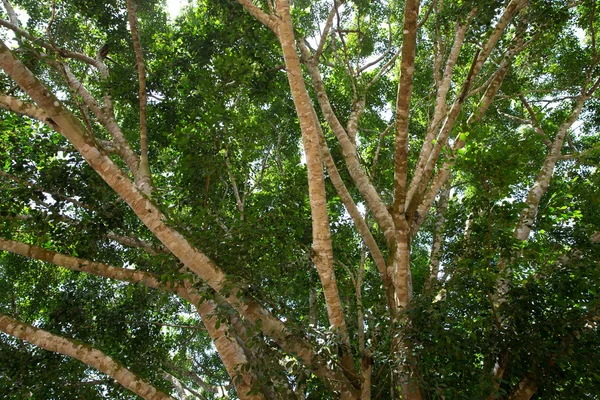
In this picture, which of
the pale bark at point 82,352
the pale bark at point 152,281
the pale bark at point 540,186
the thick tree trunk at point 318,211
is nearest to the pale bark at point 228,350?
the pale bark at point 152,281

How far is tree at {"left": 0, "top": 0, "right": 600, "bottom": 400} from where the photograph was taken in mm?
4020

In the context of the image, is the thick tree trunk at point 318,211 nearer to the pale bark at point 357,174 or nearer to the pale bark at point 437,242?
the pale bark at point 357,174

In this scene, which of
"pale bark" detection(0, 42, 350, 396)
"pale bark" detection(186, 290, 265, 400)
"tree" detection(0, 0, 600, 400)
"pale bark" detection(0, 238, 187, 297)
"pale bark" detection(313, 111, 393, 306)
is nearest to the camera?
"pale bark" detection(0, 42, 350, 396)

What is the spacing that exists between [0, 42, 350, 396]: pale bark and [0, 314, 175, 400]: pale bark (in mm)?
1344

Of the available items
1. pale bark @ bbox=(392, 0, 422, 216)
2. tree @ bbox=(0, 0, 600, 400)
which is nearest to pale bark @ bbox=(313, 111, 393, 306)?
tree @ bbox=(0, 0, 600, 400)

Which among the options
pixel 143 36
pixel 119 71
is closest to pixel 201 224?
pixel 119 71

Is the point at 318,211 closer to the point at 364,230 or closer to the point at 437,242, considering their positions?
the point at 364,230

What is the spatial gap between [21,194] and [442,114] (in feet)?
17.7

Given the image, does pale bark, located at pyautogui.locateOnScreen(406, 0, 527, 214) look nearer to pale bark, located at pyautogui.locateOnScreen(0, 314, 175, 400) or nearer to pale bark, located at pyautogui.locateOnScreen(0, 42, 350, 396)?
pale bark, located at pyautogui.locateOnScreen(0, 42, 350, 396)

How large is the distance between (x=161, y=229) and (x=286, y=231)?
2003mm

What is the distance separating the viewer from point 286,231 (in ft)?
18.3

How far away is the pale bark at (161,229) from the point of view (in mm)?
3713

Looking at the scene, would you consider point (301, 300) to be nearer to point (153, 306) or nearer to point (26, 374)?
point (153, 306)

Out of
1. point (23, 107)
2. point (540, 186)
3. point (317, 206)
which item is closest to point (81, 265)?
point (23, 107)
